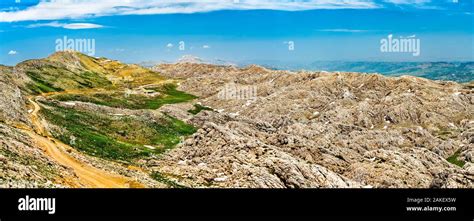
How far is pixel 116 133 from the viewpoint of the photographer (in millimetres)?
119500

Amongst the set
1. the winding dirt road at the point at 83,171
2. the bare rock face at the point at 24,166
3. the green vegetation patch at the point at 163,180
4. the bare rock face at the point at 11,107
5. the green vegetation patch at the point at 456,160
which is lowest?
the green vegetation patch at the point at 456,160

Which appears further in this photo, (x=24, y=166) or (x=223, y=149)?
(x=223, y=149)

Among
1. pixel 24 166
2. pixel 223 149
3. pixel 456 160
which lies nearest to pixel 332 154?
pixel 223 149

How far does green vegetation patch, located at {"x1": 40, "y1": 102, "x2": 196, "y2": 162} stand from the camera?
289 feet

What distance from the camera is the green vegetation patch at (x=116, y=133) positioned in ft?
289

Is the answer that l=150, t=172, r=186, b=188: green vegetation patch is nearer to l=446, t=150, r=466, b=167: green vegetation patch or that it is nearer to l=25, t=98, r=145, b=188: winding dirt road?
l=25, t=98, r=145, b=188: winding dirt road

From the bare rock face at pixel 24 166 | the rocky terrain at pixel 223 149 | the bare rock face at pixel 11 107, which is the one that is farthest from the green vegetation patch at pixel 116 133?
the bare rock face at pixel 24 166

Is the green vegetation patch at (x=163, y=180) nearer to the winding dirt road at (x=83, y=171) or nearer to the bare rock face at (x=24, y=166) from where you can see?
the winding dirt road at (x=83, y=171)

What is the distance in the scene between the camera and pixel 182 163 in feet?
282

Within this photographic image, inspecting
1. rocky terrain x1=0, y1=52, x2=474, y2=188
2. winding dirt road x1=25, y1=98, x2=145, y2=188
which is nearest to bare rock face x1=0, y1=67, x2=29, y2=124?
rocky terrain x1=0, y1=52, x2=474, y2=188

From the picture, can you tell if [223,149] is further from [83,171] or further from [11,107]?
[11,107]
